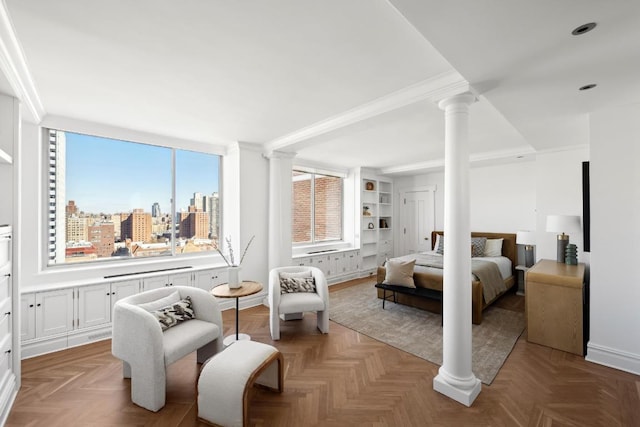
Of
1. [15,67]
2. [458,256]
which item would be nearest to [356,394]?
[458,256]

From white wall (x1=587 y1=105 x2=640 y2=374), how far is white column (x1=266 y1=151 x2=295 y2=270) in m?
3.83

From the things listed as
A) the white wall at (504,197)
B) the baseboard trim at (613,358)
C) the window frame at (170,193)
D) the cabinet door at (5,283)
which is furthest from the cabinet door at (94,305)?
the white wall at (504,197)

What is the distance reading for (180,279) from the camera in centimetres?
399

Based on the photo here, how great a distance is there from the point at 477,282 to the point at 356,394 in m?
2.49

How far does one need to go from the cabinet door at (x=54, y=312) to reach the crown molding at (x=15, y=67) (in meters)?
1.99

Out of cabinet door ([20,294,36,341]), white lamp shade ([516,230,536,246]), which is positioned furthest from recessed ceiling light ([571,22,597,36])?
cabinet door ([20,294,36,341])

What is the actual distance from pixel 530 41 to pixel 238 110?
104 inches

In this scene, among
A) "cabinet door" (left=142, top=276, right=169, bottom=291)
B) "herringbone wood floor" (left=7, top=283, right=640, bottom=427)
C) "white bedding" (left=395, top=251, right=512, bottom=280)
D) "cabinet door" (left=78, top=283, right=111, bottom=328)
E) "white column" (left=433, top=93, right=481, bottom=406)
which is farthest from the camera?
"white bedding" (left=395, top=251, right=512, bottom=280)

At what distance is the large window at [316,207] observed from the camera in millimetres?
6359

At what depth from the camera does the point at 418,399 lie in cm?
228

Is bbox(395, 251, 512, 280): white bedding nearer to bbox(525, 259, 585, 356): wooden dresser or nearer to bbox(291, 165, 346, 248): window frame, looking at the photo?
bbox(525, 259, 585, 356): wooden dresser

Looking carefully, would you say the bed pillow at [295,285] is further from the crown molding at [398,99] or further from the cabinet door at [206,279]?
the crown molding at [398,99]

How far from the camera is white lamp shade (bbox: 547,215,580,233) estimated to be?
3.77 meters

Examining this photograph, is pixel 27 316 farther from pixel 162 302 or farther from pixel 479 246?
pixel 479 246
